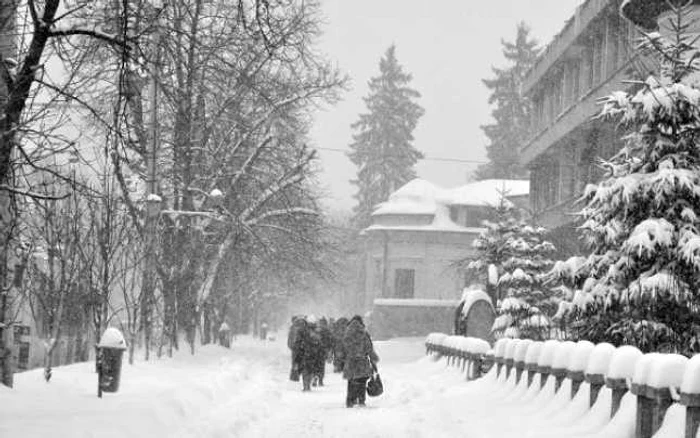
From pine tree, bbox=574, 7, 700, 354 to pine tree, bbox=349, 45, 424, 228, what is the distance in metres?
71.5

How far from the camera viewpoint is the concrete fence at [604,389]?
844cm

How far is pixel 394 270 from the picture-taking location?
63188 millimetres

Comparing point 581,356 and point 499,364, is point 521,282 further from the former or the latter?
point 581,356

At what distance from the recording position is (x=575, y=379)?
11.9m

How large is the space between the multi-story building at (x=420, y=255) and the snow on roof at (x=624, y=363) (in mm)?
50368

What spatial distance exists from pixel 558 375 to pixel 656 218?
14.2 feet

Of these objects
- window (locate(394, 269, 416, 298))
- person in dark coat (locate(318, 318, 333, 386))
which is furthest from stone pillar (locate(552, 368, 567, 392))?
window (locate(394, 269, 416, 298))

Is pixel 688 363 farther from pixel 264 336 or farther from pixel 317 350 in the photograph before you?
pixel 264 336

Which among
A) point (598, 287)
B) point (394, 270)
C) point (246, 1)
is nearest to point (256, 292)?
point (394, 270)

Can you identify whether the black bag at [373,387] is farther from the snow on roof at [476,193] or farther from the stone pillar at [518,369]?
the snow on roof at [476,193]

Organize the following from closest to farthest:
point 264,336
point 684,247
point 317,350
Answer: point 684,247 → point 317,350 → point 264,336

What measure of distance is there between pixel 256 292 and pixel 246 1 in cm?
4568

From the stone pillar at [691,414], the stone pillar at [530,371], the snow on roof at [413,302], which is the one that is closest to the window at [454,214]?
the snow on roof at [413,302]

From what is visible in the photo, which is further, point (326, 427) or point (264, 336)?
point (264, 336)
